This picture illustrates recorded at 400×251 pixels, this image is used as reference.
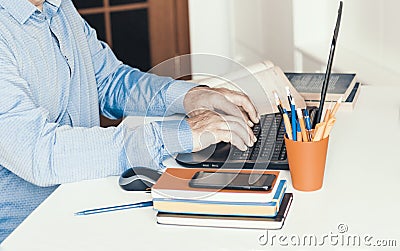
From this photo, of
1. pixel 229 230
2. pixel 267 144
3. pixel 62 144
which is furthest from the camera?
pixel 267 144

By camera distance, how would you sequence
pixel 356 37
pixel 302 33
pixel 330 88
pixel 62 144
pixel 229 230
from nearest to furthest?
1. pixel 229 230
2. pixel 62 144
3. pixel 330 88
4. pixel 356 37
5. pixel 302 33

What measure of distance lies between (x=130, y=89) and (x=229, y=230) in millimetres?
794

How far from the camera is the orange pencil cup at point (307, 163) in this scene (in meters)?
1.39

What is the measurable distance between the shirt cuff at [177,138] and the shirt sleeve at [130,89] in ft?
0.92

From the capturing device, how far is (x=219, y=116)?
1.61m

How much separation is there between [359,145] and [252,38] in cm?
205

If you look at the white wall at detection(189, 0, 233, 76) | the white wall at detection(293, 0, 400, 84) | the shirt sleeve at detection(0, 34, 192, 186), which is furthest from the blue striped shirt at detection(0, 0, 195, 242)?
the white wall at detection(189, 0, 233, 76)

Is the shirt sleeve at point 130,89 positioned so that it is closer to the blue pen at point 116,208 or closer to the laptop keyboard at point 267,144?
the laptop keyboard at point 267,144

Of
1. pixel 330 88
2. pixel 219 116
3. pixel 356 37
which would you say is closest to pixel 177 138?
pixel 219 116

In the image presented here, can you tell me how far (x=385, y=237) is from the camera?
4.01 ft

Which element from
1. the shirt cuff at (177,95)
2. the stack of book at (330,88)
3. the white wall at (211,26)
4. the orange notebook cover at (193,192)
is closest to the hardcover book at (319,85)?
the stack of book at (330,88)

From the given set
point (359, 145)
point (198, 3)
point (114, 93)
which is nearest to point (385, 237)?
point (359, 145)

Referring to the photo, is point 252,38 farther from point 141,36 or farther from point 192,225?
point 192,225

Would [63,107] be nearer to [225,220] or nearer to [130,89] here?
[130,89]
